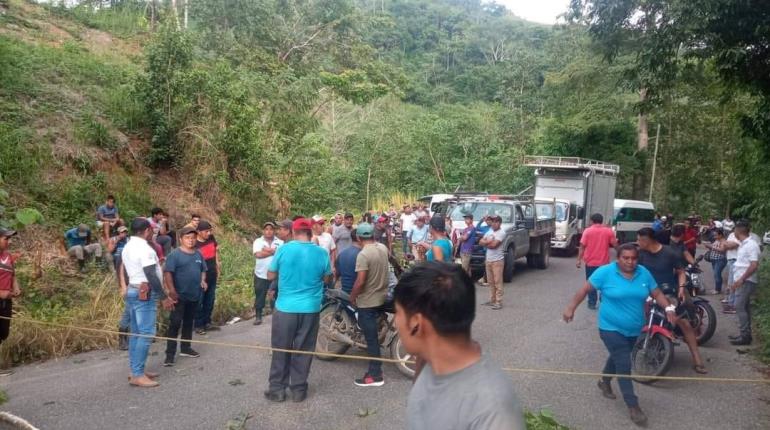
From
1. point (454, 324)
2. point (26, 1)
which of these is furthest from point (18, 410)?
Result: point (26, 1)

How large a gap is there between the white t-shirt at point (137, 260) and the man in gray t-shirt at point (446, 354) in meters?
4.84

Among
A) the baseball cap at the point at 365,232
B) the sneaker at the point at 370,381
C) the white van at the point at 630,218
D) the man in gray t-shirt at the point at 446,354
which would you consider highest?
the man in gray t-shirt at the point at 446,354

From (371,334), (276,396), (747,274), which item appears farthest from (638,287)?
(747,274)

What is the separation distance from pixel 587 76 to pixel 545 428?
97.7 ft

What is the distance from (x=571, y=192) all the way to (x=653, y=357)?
15.5 m

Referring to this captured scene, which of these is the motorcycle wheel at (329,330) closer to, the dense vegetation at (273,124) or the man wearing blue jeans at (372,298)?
the man wearing blue jeans at (372,298)

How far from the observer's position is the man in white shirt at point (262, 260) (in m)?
9.03

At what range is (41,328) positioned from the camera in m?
7.68

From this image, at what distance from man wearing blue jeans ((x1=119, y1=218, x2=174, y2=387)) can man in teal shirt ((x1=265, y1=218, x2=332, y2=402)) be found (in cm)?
135

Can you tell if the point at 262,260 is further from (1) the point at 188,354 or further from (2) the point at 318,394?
(2) the point at 318,394

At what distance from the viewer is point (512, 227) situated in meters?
14.0

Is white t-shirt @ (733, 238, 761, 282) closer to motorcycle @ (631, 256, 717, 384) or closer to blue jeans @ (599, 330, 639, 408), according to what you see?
motorcycle @ (631, 256, 717, 384)

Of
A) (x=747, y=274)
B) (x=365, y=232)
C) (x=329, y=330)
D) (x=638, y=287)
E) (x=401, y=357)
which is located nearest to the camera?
(x=638, y=287)

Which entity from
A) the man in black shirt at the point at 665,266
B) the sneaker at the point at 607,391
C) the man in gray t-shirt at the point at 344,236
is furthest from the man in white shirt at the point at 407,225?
the sneaker at the point at 607,391
